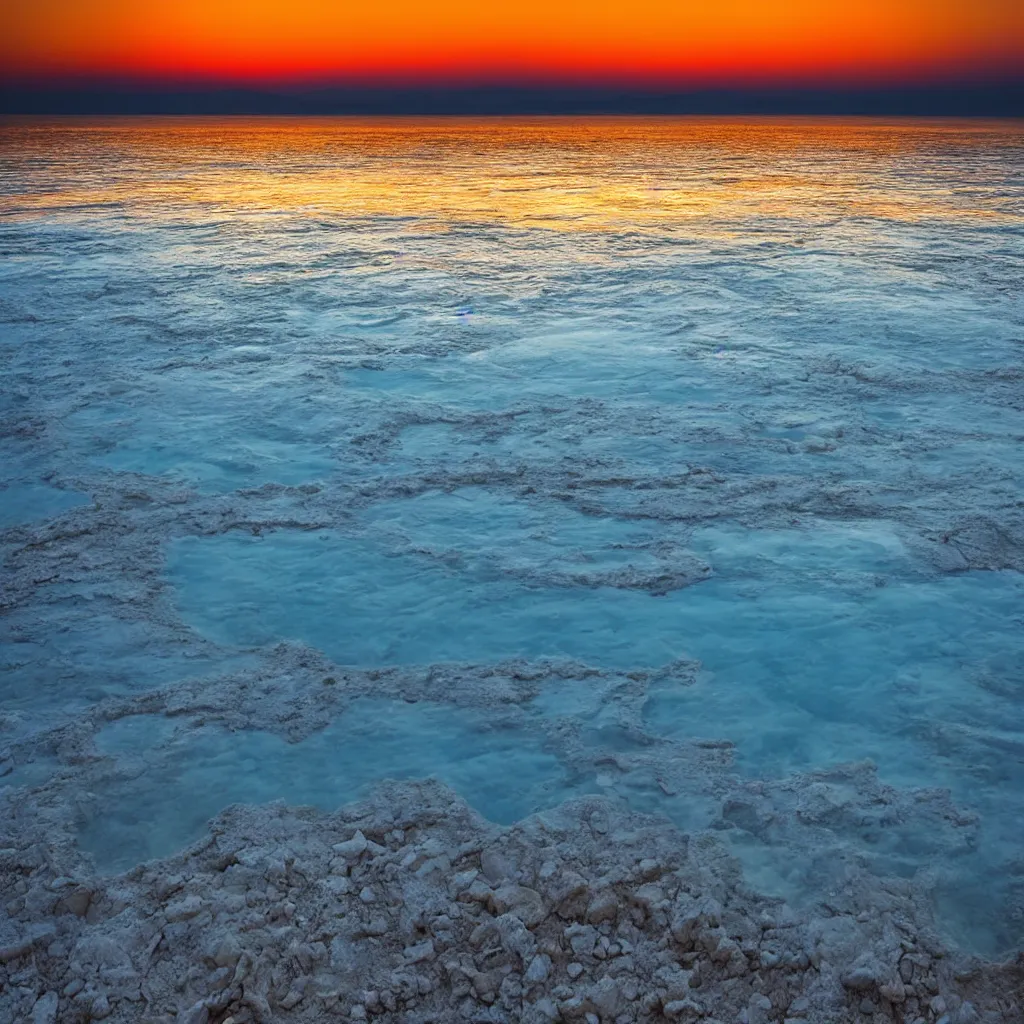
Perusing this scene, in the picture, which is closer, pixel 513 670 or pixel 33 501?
pixel 513 670

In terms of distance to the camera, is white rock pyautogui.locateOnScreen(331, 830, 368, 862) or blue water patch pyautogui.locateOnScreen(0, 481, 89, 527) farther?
blue water patch pyautogui.locateOnScreen(0, 481, 89, 527)

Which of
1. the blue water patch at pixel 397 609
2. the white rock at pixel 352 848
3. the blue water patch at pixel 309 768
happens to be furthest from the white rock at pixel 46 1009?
the blue water patch at pixel 397 609

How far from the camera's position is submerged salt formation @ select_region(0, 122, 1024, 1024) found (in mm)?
1579

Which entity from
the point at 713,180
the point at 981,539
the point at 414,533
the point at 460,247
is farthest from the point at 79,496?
the point at 713,180

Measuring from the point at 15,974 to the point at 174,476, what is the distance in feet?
7.55

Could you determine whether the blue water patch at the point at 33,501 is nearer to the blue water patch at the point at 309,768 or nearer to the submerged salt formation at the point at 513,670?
the submerged salt formation at the point at 513,670

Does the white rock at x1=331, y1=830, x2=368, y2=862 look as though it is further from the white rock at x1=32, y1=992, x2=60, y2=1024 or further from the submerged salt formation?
the white rock at x1=32, y1=992, x2=60, y2=1024

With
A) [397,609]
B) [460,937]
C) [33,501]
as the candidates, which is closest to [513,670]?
[397,609]

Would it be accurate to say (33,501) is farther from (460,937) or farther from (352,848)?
(460,937)

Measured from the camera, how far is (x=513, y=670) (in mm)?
2396

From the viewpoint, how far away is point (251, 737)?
2158 mm

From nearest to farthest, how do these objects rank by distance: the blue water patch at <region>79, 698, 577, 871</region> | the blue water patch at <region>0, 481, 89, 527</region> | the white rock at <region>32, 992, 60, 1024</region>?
the white rock at <region>32, 992, 60, 1024</region>, the blue water patch at <region>79, 698, 577, 871</region>, the blue water patch at <region>0, 481, 89, 527</region>

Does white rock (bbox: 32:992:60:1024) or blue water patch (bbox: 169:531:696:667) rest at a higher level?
blue water patch (bbox: 169:531:696:667)

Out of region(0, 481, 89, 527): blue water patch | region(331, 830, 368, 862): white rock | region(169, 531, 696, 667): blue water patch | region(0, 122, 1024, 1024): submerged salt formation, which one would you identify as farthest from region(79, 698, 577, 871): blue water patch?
region(0, 481, 89, 527): blue water patch
